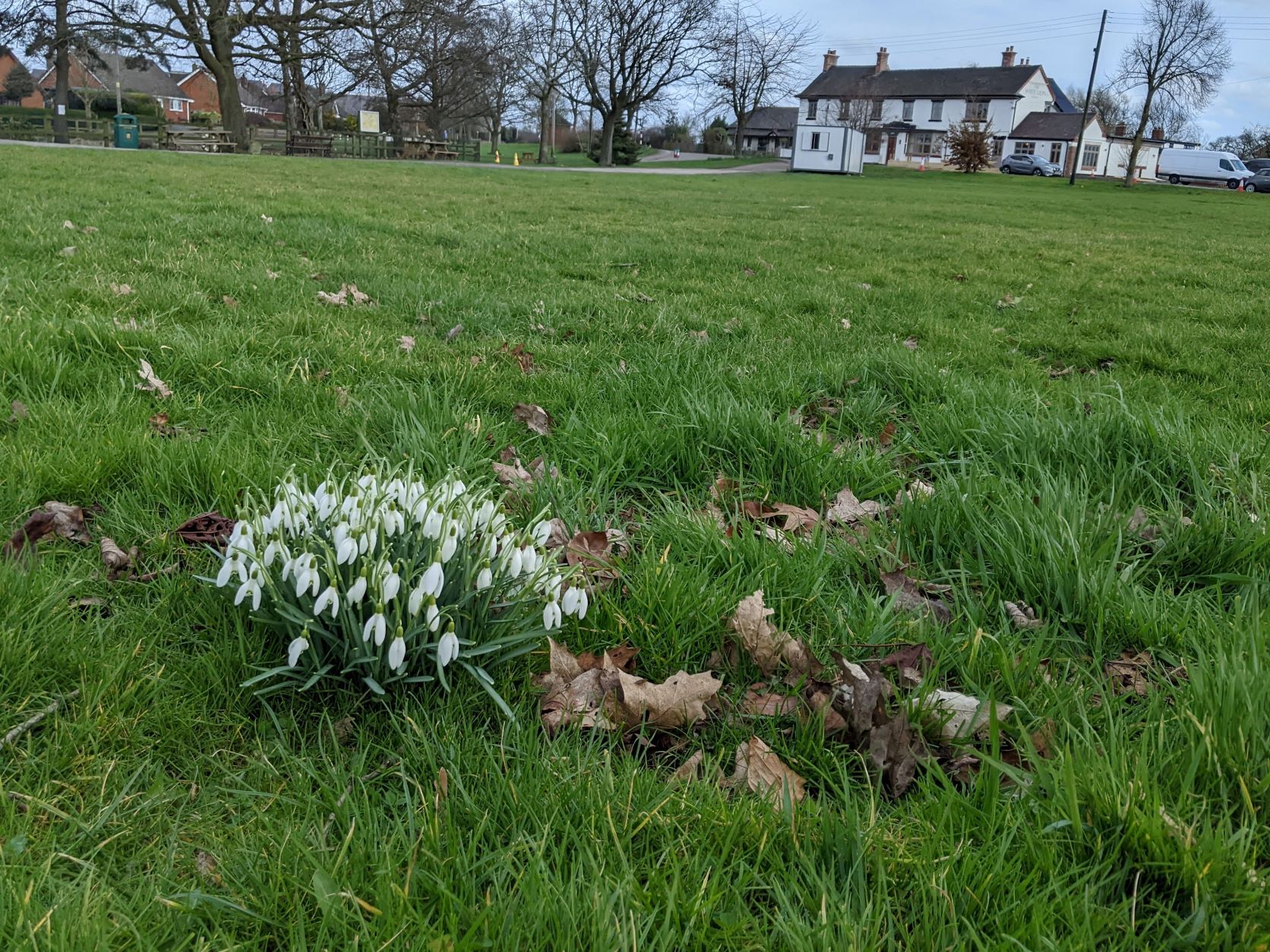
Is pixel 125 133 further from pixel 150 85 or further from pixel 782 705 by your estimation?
pixel 150 85

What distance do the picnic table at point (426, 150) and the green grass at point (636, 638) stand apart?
42.2 m

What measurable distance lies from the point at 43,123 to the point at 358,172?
37.1 m

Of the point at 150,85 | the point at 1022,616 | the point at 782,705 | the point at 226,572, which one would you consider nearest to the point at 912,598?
the point at 1022,616

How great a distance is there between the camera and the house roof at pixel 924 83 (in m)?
85.1

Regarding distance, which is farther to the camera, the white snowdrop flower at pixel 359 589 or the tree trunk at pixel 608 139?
the tree trunk at pixel 608 139

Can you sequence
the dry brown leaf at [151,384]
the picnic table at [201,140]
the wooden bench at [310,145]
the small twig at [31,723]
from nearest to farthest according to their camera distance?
the small twig at [31,723] → the dry brown leaf at [151,384] → the picnic table at [201,140] → the wooden bench at [310,145]

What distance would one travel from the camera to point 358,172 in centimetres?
2295

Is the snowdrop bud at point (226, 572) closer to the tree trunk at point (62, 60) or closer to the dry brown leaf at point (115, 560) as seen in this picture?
the dry brown leaf at point (115, 560)

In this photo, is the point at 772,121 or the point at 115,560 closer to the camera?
the point at 115,560

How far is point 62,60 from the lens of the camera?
3931 centimetres

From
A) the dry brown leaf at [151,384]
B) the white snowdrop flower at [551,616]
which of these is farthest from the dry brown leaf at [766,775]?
the dry brown leaf at [151,384]

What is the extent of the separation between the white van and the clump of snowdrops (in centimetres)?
7653

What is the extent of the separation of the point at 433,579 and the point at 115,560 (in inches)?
49.3

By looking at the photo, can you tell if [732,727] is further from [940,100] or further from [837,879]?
[940,100]
